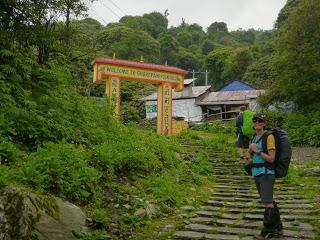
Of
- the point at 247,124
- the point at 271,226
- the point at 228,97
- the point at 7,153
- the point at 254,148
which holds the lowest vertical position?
the point at 271,226

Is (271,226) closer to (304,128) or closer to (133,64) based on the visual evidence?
(133,64)

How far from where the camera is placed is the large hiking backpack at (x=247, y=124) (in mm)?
11069

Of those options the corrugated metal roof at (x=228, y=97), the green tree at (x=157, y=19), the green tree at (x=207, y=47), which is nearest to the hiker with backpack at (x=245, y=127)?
the corrugated metal roof at (x=228, y=97)

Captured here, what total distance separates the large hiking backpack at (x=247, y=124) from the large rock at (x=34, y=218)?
686 cm

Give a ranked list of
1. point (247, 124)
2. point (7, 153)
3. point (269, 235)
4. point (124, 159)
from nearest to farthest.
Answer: point (269, 235)
point (7, 153)
point (124, 159)
point (247, 124)

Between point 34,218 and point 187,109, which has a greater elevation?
point 187,109

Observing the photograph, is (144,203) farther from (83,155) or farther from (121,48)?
(121,48)

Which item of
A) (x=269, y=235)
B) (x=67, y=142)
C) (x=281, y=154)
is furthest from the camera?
(x=67, y=142)

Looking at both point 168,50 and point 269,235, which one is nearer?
point 269,235

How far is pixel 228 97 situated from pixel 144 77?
20.8 meters

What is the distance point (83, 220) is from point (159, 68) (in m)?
15.7

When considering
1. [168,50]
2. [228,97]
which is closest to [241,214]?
[228,97]

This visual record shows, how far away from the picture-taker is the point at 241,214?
7.25m

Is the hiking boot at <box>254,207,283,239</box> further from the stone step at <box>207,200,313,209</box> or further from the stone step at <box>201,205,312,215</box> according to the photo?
the stone step at <box>207,200,313,209</box>
